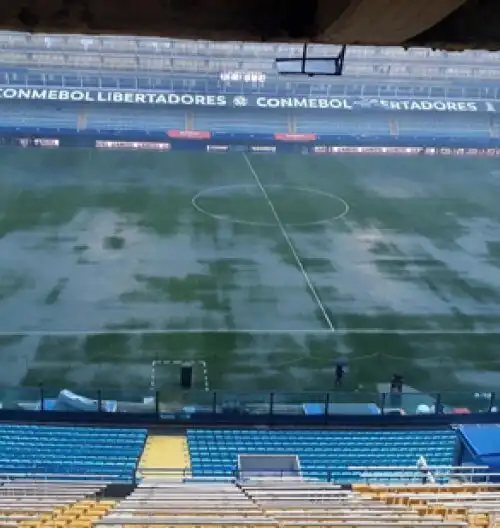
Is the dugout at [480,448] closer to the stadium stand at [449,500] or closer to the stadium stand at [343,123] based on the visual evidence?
the stadium stand at [449,500]

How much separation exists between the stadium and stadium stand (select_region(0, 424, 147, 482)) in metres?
0.05

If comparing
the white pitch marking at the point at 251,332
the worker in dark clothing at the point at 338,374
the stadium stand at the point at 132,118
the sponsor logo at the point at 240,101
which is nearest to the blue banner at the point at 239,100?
the sponsor logo at the point at 240,101

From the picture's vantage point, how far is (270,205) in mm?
29188

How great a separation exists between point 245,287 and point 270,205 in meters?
9.52

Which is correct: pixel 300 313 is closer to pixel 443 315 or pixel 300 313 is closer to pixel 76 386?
pixel 443 315

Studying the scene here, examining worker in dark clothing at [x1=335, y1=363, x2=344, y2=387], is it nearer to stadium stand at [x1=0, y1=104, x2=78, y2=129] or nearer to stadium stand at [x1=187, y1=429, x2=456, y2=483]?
stadium stand at [x1=187, y1=429, x2=456, y2=483]

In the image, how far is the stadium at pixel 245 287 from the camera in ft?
29.4

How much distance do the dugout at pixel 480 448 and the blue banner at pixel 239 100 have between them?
35.5 metres

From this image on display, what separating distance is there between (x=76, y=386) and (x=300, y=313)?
22.0 ft

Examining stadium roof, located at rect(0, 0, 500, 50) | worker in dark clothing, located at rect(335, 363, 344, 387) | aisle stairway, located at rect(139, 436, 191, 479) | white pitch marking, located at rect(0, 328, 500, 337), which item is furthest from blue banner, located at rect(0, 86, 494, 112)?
stadium roof, located at rect(0, 0, 500, 50)

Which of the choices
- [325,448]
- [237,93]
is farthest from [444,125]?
[325,448]

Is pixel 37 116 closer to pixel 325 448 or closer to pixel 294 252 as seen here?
pixel 294 252

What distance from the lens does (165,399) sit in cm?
1290

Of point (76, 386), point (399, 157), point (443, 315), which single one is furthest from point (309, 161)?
point (76, 386)
